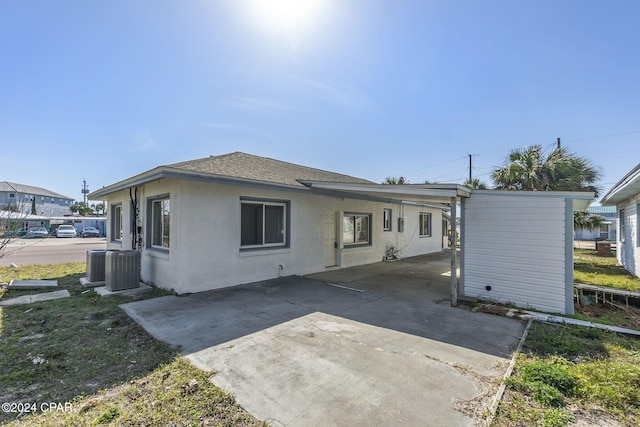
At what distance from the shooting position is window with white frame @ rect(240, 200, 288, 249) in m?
8.02

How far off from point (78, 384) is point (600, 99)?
54.3 feet

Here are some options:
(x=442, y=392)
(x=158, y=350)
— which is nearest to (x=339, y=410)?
(x=442, y=392)

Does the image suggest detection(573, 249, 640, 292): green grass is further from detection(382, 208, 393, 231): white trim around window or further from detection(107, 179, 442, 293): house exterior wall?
detection(107, 179, 442, 293): house exterior wall

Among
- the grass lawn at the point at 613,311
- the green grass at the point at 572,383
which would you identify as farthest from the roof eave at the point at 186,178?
the grass lawn at the point at 613,311

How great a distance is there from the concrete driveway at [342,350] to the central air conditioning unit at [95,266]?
10.4 ft

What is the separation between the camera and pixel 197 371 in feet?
10.5

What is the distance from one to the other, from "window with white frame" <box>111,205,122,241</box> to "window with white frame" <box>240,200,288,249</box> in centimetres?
660

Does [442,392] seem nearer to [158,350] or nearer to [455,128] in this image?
[158,350]

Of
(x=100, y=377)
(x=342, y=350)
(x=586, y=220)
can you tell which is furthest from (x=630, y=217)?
(x=100, y=377)

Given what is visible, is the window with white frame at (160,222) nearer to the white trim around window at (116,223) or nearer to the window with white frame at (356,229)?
the white trim around window at (116,223)

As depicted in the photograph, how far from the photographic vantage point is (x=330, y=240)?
10555 mm

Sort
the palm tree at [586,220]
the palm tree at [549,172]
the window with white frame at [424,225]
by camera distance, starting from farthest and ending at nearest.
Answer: the window with white frame at [424,225], the palm tree at [586,220], the palm tree at [549,172]

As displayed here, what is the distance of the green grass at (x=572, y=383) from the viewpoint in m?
2.55

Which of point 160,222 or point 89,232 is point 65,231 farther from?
point 160,222
